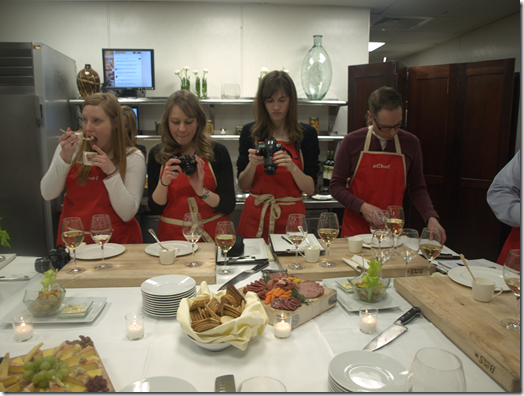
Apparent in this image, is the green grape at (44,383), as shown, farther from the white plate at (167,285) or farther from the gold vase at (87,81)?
the gold vase at (87,81)

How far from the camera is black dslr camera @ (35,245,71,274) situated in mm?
1467

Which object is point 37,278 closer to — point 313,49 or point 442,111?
point 313,49

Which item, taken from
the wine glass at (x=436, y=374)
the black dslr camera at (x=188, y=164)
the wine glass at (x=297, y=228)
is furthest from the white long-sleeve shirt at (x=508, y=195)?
the black dslr camera at (x=188, y=164)

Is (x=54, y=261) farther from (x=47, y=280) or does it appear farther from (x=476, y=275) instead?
(x=476, y=275)

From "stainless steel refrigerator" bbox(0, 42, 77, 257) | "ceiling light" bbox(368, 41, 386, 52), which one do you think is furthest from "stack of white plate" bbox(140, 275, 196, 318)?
"ceiling light" bbox(368, 41, 386, 52)

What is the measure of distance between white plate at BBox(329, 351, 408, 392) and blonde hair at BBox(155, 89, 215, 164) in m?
1.46

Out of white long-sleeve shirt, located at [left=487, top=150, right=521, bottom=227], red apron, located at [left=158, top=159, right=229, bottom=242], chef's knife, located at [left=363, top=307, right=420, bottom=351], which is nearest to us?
chef's knife, located at [left=363, top=307, right=420, bottom=351]

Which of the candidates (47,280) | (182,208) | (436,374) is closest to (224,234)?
(47,280)

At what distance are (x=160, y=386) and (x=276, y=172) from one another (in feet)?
5.50

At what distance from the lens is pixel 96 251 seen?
5.48ft

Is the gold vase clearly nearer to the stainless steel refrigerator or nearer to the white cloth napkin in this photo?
the stainless steel refrigerator

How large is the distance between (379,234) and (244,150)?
126cm

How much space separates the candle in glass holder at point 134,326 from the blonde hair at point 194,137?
114cm

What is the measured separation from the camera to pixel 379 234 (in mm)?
1343
